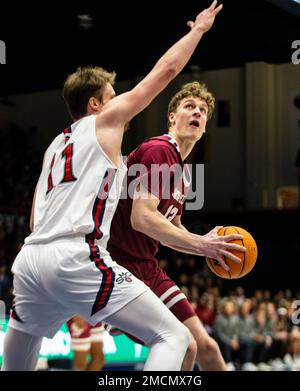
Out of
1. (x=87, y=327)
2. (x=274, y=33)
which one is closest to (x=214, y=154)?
(x=87, y=327)

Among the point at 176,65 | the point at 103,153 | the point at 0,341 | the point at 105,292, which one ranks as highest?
the point at 176,65

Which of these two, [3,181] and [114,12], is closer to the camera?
[114,12]

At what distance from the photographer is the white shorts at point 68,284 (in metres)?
3.40

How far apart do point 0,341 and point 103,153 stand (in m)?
6.24

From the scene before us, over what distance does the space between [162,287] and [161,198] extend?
69cm

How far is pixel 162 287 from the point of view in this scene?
472cm

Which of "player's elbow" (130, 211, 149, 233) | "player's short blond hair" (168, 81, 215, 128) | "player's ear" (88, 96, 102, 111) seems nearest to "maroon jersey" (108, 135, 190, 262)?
"player's elbow" (130, 211, 149, 233)

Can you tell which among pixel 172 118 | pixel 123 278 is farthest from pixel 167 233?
pixel 172 118

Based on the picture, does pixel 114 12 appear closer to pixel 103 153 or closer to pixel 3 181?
pixel 103 153

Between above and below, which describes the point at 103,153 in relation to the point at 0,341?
above

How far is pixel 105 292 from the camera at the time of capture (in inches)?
134

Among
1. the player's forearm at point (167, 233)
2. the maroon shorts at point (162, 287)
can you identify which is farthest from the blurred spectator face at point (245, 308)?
the player's forearm at point (167, 233)
